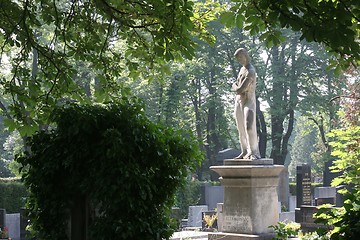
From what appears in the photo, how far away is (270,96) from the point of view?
131ft

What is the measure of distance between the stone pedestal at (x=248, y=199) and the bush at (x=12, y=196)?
16633mm

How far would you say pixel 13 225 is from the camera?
71.3ft

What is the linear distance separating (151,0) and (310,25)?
8.72ft

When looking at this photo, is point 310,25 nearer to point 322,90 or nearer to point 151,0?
point 151,0

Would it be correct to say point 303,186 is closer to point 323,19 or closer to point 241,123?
point 241,123

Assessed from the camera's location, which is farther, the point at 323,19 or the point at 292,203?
the point at 292,203

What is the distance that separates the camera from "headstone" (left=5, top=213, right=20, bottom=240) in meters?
21.6

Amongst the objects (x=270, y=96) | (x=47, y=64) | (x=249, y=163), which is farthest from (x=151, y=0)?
(x=270, y=96)

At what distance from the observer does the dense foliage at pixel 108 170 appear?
5.92 metres

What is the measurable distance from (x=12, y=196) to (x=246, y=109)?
56.6ft

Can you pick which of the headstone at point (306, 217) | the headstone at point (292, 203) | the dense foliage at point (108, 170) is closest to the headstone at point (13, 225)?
the headstone at point (306, 217)

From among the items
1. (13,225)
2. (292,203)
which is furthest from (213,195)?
(13,225)

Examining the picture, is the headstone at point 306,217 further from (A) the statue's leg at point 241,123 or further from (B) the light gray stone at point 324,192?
(B) the light gray stone at point 324,192

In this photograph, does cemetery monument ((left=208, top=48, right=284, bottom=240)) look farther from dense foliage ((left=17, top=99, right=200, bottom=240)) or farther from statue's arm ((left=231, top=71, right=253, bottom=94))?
dense foliage ((left=17, top=99, right=200, bottom=240))
